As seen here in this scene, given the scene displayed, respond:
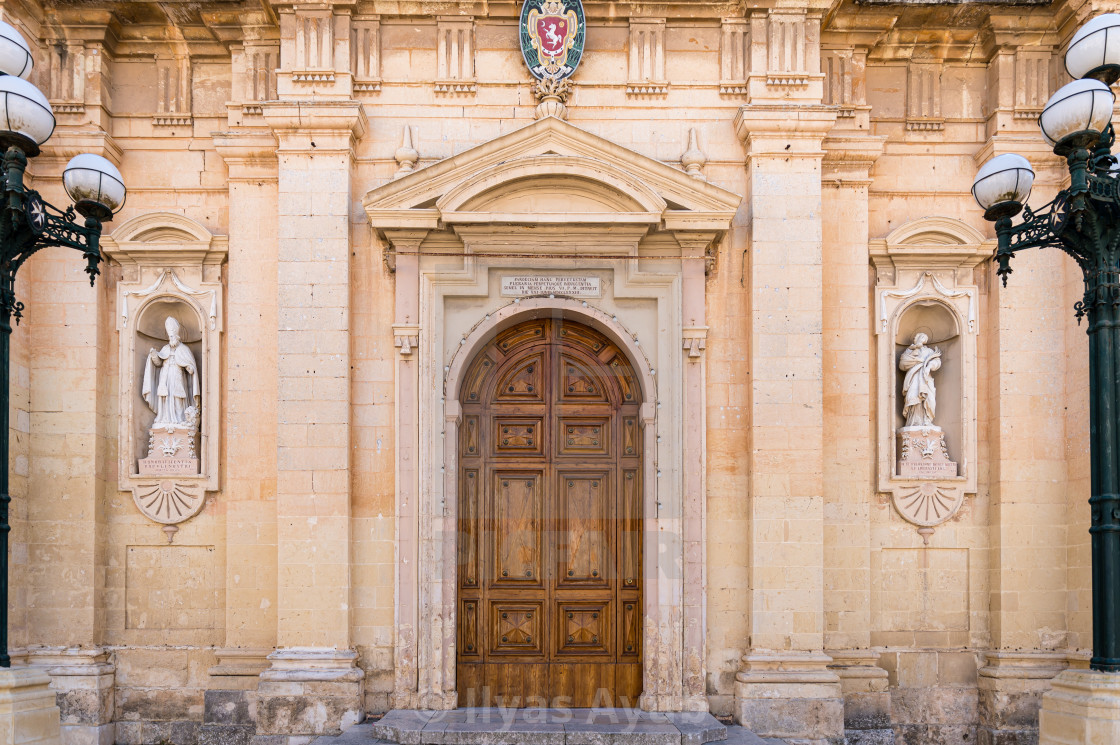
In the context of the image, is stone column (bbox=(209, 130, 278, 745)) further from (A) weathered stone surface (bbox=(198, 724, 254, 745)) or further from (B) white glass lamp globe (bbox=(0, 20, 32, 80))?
(B) white glass lamp globe (bbox=(0, 20, 32, 80))

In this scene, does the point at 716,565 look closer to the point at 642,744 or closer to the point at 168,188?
the point at 642,744

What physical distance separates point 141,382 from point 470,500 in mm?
4170

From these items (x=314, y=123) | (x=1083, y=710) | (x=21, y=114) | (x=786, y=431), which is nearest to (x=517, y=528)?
(x=786, y=431)

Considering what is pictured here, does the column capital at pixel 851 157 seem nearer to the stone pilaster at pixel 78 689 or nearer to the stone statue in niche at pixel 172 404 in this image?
the stone statue in niche at pixel 172 404

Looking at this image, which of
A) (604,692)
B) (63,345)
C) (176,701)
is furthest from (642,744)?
(63,345)

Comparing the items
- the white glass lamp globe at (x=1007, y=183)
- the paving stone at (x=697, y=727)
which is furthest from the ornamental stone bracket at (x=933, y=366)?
the white glass lamp globe at (x=1007, y=183)

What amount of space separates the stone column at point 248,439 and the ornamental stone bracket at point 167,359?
27 centimetres

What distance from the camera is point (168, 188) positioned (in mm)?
12766

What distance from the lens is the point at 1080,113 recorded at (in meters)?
8.06

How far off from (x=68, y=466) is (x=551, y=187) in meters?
6.35

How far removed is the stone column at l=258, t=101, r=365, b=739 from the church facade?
40mm

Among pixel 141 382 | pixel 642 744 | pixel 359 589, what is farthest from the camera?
pixel 141 382

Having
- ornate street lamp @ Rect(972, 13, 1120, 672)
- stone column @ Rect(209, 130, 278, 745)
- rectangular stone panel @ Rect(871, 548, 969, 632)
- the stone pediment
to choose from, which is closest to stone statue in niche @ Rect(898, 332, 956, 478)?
rectangular stone panel @ Rect(871, 548, 969, 632)

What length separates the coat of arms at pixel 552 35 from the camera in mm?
12086
